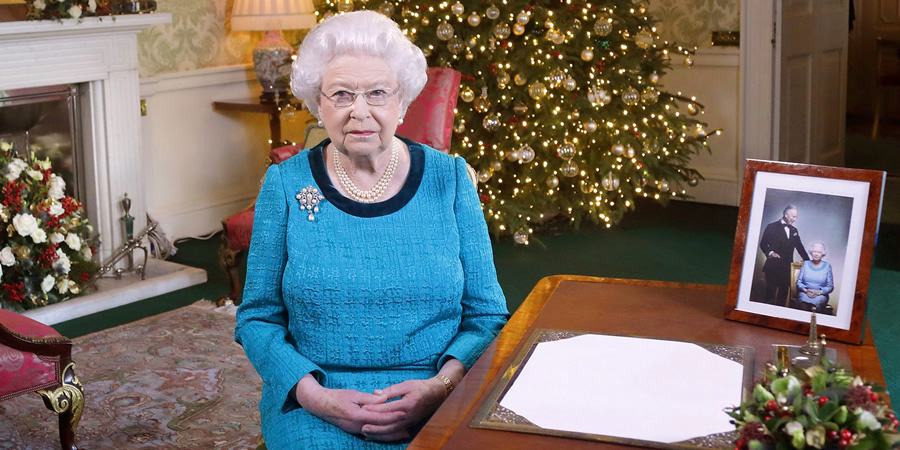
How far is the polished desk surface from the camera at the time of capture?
1229mm

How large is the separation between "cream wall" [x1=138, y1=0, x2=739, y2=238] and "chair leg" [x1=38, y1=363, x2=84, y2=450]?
2.76 m

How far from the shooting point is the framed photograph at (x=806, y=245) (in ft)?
4.74

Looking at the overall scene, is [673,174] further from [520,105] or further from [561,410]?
[561,410]

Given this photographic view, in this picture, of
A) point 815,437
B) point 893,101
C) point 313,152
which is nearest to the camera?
point 815,437

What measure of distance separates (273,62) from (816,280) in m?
4.25

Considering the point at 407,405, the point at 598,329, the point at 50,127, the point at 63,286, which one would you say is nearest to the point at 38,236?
the point at 63,286

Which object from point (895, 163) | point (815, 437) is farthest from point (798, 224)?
point (895, 163)

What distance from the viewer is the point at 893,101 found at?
961cm

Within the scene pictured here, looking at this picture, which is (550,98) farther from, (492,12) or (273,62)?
(273,62)

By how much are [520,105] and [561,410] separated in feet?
11.5

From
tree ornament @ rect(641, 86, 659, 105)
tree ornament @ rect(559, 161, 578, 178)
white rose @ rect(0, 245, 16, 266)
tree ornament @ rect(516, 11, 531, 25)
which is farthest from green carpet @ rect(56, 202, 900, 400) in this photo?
tree ornament @ rect(516, 11, 531, 25)

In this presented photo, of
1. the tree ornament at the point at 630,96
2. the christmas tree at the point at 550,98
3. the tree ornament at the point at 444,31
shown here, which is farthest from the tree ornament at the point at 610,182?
the tree ornament at the point at 444,31

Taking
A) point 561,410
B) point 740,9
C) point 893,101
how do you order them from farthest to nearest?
point 893,101 < point 740,9 < point 561,410

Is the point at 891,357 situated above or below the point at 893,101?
below
